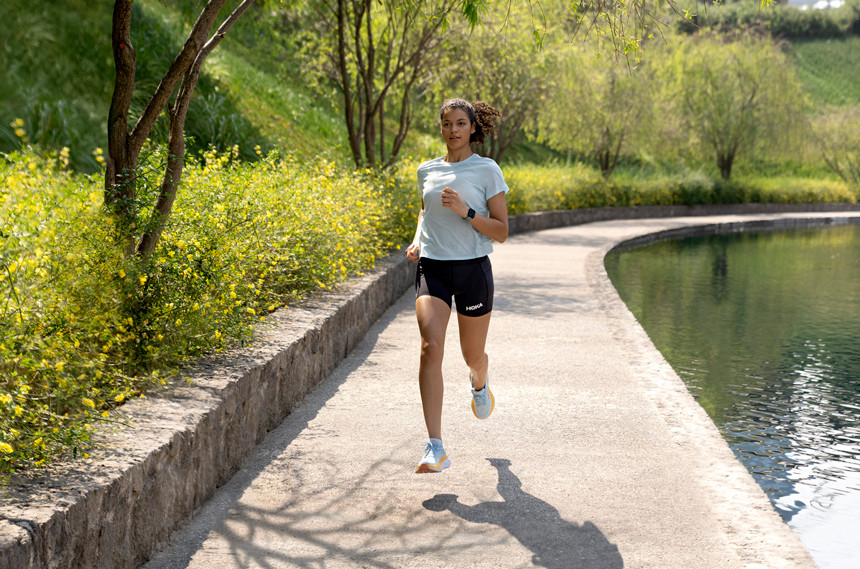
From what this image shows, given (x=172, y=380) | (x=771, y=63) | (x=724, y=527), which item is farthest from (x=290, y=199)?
(x=771, y=63)

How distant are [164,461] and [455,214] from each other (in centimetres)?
205

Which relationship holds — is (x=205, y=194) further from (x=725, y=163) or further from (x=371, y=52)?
(x=725, y=163)

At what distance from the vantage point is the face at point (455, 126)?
16.4 ft

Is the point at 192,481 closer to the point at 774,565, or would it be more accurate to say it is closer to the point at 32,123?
the point at 774,565

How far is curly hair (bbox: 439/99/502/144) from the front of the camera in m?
5.06

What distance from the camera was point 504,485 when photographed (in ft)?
15.6

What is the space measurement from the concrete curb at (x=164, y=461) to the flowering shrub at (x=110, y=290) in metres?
0.14

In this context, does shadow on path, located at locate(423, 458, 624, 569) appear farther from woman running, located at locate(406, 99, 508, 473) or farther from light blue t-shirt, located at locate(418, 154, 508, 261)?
light blue t-shirt, located at locate(418, 154, 508, 261)

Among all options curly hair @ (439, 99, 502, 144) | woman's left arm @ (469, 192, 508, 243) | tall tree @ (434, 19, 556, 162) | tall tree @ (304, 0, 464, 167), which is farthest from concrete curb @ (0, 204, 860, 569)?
tall tree @ (434, 19, 556, 162)

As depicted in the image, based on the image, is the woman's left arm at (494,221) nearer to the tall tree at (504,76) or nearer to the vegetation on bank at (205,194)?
the vegetation on bank at (205,194)

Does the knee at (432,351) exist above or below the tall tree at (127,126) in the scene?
below

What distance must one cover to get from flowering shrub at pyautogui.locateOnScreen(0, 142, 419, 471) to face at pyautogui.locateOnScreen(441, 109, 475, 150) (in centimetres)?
166

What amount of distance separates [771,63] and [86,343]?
132ft

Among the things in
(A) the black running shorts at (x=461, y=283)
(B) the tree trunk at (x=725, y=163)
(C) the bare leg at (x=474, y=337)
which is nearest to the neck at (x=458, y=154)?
(A) the black running shorts at (x=461, y=283)
